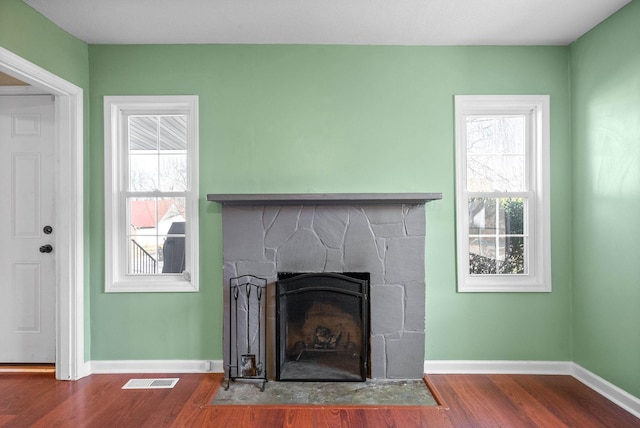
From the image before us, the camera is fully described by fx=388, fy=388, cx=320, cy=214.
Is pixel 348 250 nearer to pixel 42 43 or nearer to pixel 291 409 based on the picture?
pixel 291 409

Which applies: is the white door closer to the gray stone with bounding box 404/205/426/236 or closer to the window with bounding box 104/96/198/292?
the window with bounding box 104/96/198/292

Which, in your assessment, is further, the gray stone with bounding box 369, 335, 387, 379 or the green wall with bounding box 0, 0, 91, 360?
the gray stone with bounding box 369, 335, 387, 379

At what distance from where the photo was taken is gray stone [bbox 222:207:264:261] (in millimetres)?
2986

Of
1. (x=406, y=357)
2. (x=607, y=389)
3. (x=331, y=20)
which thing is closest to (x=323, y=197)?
(x=331, y=20)

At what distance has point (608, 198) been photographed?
8.82 ft

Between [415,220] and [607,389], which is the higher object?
[415,220]

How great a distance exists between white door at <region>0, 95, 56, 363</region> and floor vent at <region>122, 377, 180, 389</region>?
0.84 metres

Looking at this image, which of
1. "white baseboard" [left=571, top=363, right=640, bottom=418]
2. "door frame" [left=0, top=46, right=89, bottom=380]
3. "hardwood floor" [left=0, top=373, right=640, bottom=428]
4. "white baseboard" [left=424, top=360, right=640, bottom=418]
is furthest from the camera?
"white baseboard" [left=424, top=360, right=640, bottom=418]

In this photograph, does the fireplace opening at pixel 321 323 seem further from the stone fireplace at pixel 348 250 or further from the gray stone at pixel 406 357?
the gray stone at pixel 406 357

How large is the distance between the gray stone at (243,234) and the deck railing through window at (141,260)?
2.26ft

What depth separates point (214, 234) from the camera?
10.1 ft

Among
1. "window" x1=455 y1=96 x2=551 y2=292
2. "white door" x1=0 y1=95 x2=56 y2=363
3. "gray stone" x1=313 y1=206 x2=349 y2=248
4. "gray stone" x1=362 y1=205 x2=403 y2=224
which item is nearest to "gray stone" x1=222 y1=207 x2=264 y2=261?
"gray stone" x1=313 y1=206 x2=349 y2=248

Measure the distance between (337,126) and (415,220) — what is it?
3.15 feet

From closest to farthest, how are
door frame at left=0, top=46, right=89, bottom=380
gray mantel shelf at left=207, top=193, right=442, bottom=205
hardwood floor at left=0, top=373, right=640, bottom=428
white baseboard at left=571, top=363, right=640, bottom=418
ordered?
hardwood floor at left=0, top=373, right=640, bottom=428
white baseboard at left=571, top=363, right=640, bottom=418
gray mantel shelf at left=207, top=193, right=442, bottom=205
door frame at left=0, top=46, right=89, bottom=380
